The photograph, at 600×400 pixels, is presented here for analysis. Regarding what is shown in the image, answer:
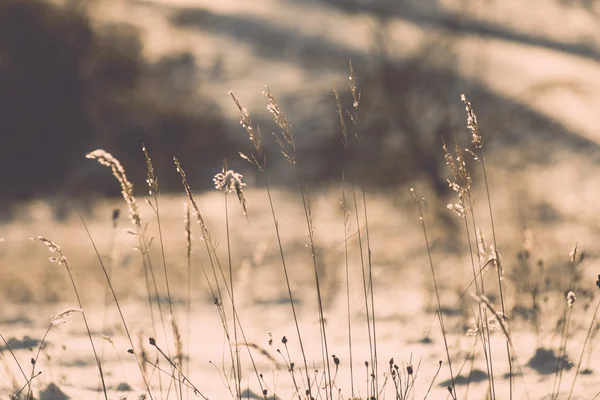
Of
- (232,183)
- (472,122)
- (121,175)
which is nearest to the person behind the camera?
(232,183)

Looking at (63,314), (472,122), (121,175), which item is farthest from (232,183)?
(472,122)

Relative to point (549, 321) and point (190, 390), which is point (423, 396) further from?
point (549, 321)

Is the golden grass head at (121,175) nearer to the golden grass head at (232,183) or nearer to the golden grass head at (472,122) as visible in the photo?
the golden grass head at (232,183)

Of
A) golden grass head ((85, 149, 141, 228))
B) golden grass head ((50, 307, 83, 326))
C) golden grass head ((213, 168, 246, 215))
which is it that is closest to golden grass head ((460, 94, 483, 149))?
golden grass head ((213, 168, 246, 215))

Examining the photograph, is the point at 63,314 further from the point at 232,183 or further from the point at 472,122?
the point at 472,122

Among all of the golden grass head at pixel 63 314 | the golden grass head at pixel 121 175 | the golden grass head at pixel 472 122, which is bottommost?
the golden grass head at pixel 63 314

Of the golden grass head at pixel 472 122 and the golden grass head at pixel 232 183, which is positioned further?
the golden grass head at pixel 472 122

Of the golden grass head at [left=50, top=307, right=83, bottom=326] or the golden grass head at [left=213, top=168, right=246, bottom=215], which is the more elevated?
the golden grass head at [left=213, top=168, right=246, bottom=215]

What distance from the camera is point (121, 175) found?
2.01m

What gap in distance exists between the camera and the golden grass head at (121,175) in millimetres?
1899

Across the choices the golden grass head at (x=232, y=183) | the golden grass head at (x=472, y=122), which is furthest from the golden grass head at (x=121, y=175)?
the golden grass head at (x=472, y=122)

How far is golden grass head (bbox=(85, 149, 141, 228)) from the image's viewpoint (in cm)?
190

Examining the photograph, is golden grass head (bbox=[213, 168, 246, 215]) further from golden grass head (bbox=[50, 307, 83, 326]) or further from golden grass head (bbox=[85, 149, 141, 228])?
golden grass head (bbox=[50, 307, 83, 326])

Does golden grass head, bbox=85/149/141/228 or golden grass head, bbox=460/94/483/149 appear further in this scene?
golden grass head, bbox=460/94/483/149
